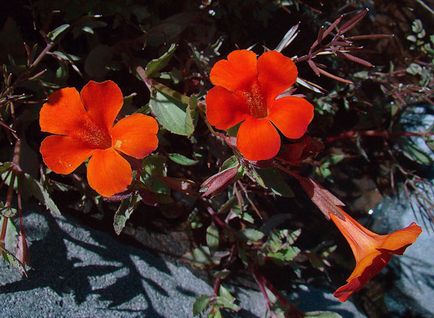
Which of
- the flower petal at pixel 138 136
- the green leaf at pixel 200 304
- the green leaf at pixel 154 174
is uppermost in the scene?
the flower petal at pixel 138 136

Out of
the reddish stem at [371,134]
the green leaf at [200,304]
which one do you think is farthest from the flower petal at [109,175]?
the reddish stem at [371,134]

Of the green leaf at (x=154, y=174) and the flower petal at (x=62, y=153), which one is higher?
the flower petal at (x=62, y=153)

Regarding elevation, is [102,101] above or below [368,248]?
above

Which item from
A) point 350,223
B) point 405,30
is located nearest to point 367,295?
point 405,30

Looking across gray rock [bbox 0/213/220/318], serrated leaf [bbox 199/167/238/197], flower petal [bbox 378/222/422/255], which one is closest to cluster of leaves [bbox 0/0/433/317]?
serrated leaf [bbox 199/167/238/197]

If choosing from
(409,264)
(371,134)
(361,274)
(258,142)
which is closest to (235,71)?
(258,142)

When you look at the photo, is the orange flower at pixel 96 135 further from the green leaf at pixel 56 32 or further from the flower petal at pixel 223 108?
the green leaf at pixel 56 32

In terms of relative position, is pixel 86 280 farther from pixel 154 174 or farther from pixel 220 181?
pixel 220 181
